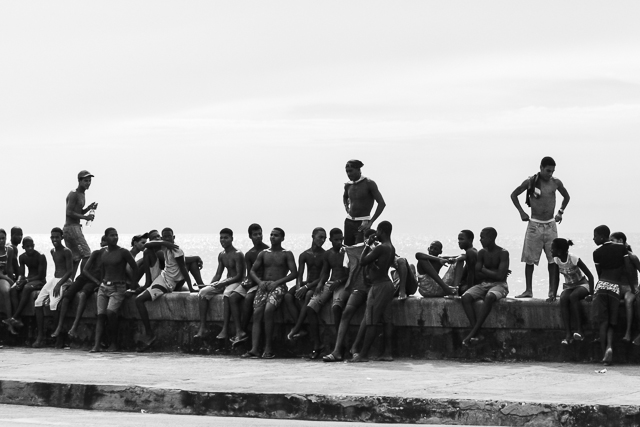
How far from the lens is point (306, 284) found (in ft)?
43.5

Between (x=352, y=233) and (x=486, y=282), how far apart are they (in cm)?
185

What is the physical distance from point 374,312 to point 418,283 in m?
0.90

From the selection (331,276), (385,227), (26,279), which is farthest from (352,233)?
(26,279)

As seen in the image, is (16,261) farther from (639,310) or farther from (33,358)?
(639,310)

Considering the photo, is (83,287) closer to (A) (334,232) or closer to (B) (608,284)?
(A) (334,232)

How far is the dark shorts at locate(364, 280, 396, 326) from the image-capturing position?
12375 mm

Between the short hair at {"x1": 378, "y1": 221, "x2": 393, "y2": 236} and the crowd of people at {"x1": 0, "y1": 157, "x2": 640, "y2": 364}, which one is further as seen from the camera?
the short hair at {"x1": 378, "y1": 221, "x2": 393, "y2": 236}

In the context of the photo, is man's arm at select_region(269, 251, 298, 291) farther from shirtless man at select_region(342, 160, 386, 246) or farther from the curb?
the curb

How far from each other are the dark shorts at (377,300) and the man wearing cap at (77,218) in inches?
170

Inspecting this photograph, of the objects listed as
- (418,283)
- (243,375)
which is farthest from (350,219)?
(243,375)

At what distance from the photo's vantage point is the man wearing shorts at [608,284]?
37.8 feet

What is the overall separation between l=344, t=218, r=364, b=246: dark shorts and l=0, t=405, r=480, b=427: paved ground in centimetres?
418

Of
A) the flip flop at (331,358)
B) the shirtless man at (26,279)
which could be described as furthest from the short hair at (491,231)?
the shirtless man at (26,279)

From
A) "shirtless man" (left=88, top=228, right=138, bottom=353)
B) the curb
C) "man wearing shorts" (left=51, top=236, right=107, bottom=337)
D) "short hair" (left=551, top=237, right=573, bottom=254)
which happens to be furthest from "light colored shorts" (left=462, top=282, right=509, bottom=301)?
"man wearing shorts" (left=51, top=236, right=107, bottom=337)
